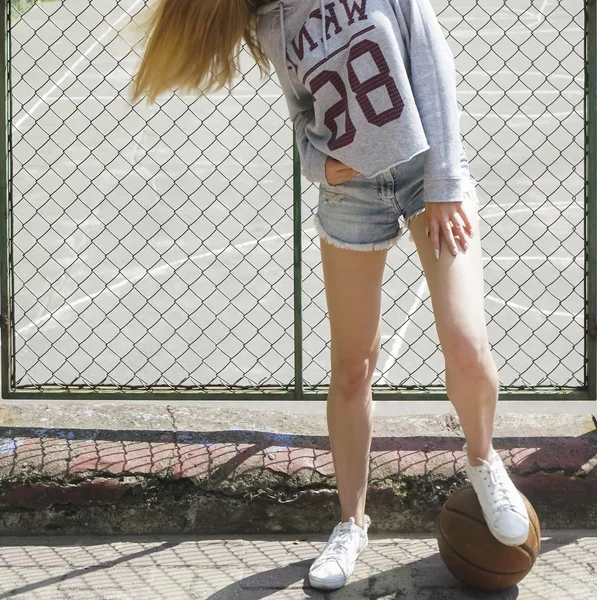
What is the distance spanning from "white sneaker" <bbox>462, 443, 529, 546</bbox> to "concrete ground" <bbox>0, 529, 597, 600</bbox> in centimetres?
39

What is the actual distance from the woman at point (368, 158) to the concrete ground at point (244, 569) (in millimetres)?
204

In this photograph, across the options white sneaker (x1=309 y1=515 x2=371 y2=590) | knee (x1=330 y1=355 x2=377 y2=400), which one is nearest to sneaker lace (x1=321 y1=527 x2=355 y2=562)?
white sneaker (x1=309 y1=515 x2=371 y2=590)

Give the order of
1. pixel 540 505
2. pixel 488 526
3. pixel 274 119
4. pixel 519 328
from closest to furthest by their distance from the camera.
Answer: pixel 488 526
pixel 540 505
pixel 519 328
pixel 274 119

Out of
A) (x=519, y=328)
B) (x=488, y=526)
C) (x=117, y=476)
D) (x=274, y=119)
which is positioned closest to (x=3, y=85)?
(x=117, y=476)

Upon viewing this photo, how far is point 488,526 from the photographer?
2.91 metres

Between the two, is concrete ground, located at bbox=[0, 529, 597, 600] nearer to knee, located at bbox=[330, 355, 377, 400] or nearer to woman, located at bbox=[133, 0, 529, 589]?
woman, located at bbox=[133, 0, 529, 589]

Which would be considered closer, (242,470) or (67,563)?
(67,563)

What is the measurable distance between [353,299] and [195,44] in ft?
3.01

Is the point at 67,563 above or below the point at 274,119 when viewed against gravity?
below

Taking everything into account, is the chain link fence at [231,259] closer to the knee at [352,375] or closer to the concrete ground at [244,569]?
the concrete ground at [244,569]

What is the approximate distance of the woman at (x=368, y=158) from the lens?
272 cm

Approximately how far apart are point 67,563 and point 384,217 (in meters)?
1.68

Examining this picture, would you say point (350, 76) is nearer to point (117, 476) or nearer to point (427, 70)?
point (427, 70)

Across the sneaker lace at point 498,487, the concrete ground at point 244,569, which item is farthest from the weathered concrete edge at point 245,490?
the sneaker lace at point 498,487
